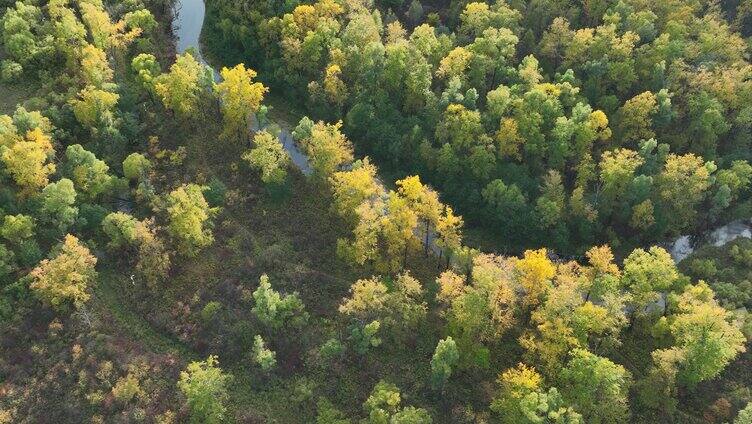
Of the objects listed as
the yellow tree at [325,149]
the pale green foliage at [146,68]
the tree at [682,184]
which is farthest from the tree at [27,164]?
the tree at [682,184]

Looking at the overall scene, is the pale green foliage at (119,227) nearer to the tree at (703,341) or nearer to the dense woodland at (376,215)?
the dense woodland at (376,215)

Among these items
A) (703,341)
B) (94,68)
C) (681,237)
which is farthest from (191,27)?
(703,341)

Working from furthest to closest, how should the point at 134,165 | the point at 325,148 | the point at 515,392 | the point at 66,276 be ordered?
the point at 134,165
the point at 325,148
the point at 66,276
the point at 515,392

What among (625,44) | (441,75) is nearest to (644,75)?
(625,44)

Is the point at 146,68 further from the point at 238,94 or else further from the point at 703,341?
the point at 703,341

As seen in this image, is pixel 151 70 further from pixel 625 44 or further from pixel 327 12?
pixel 625 44
